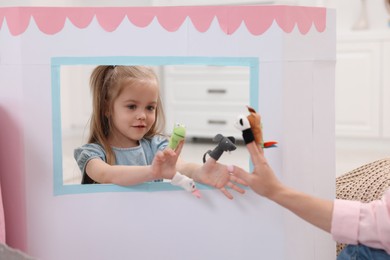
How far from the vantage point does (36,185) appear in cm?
91

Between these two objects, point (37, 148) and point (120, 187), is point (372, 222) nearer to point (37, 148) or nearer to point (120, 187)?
point (120, 187)

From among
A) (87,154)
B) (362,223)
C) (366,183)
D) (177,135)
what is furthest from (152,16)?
(366,183)

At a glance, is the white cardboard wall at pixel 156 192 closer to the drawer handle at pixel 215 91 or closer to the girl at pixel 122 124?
the girl at pixel 122 124

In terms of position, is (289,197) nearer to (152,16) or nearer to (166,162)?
(166,162)

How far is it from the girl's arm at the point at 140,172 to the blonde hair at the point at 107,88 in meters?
0.14

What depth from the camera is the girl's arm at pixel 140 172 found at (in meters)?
0.86

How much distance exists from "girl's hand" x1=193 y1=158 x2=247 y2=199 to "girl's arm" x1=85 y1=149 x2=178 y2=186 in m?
0.05

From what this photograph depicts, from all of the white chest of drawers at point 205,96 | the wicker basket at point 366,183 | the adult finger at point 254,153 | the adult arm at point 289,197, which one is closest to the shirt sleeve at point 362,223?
the adult arm at point 289,197

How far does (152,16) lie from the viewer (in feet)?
2.90

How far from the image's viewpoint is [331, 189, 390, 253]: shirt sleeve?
70 cm

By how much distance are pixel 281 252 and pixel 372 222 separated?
0.83 ft

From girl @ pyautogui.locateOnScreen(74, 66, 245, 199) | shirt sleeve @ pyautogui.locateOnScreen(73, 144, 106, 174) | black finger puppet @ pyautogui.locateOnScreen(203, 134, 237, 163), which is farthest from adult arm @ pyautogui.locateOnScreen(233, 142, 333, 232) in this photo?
shirt sleeve @ pyautogui.locateOnScreen(73, 144, 106, 174)

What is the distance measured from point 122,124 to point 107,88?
0.27 ft

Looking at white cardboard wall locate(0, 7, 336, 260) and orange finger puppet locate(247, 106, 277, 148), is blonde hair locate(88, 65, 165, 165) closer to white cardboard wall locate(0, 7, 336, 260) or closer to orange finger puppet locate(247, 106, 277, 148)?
white cardboard wall locate(0, 7, 336, 260)
